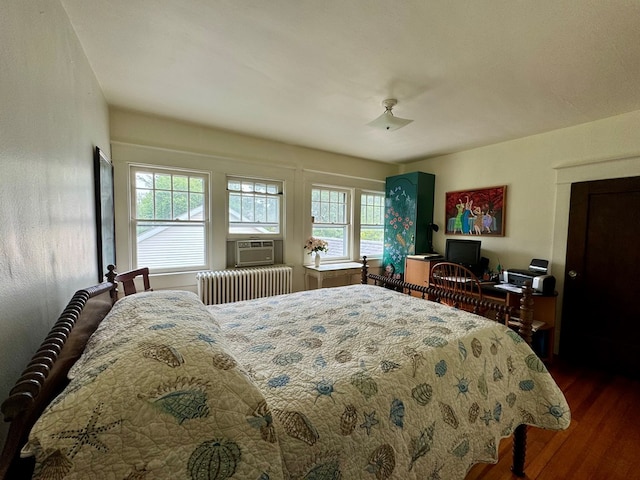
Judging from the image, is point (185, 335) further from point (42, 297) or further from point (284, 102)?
point (284, 102)

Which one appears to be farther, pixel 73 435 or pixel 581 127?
pixel 581 127

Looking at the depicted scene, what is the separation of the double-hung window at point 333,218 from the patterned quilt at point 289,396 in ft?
8.56

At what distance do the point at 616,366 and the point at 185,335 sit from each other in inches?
150

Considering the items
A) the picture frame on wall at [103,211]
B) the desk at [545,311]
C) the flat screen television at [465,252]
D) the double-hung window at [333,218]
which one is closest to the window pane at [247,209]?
the double-hung window at [333,218]

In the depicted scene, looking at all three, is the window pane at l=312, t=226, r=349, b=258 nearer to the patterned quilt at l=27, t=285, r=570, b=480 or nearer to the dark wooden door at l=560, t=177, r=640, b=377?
the patterned quilt at l=27, t=285, r=570, b=480

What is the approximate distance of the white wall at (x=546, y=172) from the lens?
101 inches

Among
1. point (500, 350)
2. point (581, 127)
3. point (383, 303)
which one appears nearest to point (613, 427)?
point (500, 350)

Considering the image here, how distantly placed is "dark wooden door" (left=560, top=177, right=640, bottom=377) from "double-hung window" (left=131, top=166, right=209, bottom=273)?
4.12 meters

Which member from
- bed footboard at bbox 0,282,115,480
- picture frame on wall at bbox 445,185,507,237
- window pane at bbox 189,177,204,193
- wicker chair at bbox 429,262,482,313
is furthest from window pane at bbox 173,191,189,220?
picture frame on wall at bbox 445,185,507,237

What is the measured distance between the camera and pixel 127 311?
3.47 feet

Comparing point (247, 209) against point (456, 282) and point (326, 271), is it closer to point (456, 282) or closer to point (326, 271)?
point (326, 271)

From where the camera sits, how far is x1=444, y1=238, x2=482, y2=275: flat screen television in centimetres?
352

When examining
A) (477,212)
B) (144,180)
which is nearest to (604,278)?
(477,212)

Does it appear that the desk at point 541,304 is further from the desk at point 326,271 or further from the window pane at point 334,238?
the window pane at point 334,238
